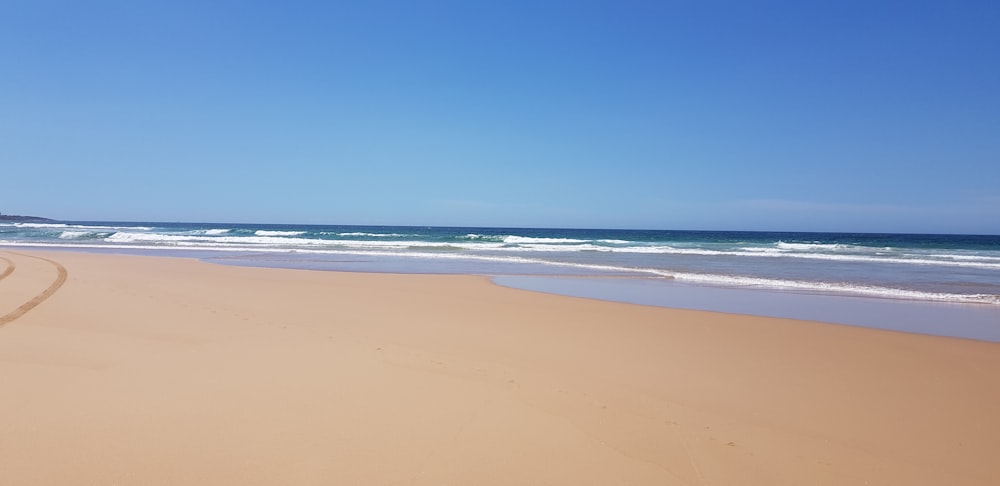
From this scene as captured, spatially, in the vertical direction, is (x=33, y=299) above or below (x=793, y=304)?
above

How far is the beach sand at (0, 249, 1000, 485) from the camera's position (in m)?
3.03

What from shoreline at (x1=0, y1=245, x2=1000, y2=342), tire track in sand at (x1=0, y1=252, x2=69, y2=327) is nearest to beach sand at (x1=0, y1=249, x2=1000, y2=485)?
tire track in sand at (x1=0, y1=252, x2=69, y2=327)

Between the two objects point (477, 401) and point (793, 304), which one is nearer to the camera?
point (477, 401)

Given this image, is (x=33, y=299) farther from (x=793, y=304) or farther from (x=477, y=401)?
(x=793, y=304)

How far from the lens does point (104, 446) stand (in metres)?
3.10

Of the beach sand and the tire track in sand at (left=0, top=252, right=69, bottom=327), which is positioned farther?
the tire track in sand at (left=0, top=252, right=69, bottom=327)

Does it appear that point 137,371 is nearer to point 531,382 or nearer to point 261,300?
point 531,382

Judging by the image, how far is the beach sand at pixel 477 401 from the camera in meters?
3.03

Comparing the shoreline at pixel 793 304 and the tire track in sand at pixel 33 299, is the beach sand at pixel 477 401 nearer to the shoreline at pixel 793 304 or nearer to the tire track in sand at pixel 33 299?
the tire track in sand at pixel 33 299

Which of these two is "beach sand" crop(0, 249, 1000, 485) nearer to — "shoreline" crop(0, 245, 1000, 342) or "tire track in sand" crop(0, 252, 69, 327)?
"tire track in sand" crop(0, 252, 69, 327)

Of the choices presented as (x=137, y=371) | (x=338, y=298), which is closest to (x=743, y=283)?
(x=338, y=298)

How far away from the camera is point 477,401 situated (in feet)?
13.4

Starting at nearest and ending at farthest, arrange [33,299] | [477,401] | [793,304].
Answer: [477,401] → [33,299] → [793,304]

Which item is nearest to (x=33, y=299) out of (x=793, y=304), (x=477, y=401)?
(x=477, y=401)
